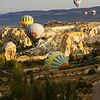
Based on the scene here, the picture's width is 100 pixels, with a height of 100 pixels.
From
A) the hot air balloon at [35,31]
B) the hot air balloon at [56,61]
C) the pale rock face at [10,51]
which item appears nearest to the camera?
the hot air balloon at [56,61]

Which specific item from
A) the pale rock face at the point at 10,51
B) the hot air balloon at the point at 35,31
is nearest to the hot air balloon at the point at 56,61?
the pale rock face at the point at 10,51

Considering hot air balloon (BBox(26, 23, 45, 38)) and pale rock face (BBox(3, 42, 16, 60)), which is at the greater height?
hot air balloon (BBox(26, 23, 45, 38))

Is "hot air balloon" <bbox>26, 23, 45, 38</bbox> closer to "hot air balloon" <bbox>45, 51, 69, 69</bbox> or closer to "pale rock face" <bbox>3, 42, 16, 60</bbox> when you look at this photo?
"pale rock face" <bbox>3, 42, 16, 60</bbox>

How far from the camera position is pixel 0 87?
119 ft

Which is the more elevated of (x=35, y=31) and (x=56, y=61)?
(x=35, y=31)

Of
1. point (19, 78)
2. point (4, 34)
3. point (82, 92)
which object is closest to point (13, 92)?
point (19, 78)

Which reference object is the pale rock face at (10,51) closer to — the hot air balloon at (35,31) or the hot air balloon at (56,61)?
the hot air balloon at (35,31)

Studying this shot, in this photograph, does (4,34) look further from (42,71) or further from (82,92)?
(82,92)

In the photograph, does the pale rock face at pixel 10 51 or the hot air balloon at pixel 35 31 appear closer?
the pale rock face at pixel 10 51

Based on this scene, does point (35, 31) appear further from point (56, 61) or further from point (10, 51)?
point (56, 61)

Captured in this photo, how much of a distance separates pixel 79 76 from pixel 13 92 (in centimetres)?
1043

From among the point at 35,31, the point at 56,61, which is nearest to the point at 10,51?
the point at 35,31

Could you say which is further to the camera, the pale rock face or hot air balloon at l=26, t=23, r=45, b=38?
hot air balloon at l=26, t=23, r=45, b=38

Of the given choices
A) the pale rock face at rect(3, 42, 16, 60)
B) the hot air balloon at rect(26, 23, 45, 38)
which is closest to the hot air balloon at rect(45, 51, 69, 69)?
the pale rock face at rect(3, 42, 16, 60)
